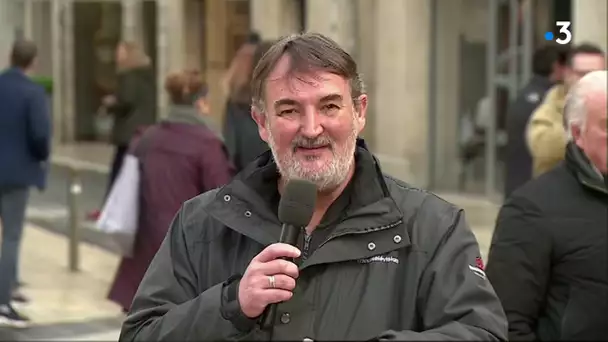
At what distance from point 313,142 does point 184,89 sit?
525 centimetres

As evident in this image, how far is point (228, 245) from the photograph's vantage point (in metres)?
2.53

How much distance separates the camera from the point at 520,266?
11.4ft

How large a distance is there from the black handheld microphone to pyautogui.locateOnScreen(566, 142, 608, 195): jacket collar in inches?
57.1

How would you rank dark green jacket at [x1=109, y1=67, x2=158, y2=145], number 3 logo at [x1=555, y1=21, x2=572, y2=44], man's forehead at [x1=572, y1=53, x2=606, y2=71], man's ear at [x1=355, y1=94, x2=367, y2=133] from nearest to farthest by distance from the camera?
1. man's ear at [x1=355, y1=94, x2=367, y2=133]
2. number 3 logo at [x1=555, y1=21, x2=572, y2=44]
3. man's forehead at [x1=572, y1=53, x2=606, y2=71]
4. dark green jacket at [x1=109, y1=67, x2=158, y2=145]

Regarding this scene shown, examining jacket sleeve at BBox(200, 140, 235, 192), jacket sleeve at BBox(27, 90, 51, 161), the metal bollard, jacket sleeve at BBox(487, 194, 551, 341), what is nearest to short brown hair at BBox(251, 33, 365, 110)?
jacket sleeve at BBox(487, 194, 551, 341)

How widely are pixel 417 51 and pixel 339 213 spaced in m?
12.9

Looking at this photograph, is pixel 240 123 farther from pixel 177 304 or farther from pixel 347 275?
pixel 347 275

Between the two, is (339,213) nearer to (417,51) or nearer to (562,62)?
(562,62)

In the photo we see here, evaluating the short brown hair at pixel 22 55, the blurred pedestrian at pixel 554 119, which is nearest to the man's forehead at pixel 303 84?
the blurred pedestrian at pixel 554 119

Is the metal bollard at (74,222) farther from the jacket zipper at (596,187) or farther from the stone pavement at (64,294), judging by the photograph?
the jacket zipper at (596,187)

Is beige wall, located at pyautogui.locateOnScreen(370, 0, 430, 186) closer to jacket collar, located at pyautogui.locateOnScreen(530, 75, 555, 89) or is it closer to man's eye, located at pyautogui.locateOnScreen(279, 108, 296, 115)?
jacket collar, located at pyautogui.locateOnScreen(530, 75, 555, 89)

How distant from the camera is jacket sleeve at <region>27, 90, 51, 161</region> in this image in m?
8.54

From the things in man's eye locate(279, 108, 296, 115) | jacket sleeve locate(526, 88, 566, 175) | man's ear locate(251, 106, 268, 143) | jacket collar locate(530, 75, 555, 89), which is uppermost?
man's eye locate(279, 108, 296, 115)

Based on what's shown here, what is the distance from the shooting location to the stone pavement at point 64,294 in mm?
8109
